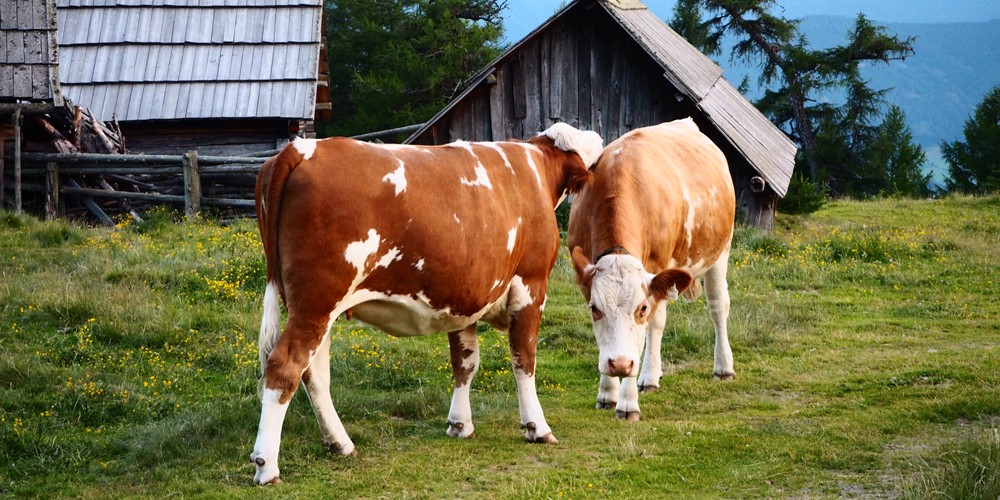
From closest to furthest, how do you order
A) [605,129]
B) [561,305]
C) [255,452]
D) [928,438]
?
[255,452]
[928,438]
[561,305]
[605,129]

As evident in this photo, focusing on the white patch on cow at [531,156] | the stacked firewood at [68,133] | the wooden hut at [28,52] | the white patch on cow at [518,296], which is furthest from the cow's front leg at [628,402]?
the stacked firewood at [68,133]

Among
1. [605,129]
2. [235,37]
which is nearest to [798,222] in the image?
[605,129]

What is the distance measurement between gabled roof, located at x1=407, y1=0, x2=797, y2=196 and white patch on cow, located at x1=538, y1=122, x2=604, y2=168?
7178 mm

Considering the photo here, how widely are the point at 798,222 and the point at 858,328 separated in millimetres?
8149

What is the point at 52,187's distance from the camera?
15.3 meters

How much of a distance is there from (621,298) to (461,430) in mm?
1257

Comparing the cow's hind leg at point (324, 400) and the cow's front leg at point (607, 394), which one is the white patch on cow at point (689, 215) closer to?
the cow's front leg at point (607, 394)

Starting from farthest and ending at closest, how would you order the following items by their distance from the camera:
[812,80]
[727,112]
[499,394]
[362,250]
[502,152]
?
[812,80] < [727,112] < [499,394] < [502,152] < [362,250]

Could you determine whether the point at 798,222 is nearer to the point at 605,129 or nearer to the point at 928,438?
the point at 605,129

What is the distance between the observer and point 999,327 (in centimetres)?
914

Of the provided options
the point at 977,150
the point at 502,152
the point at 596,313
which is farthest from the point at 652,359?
the point at 977,150

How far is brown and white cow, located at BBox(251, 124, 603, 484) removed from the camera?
5.11 m

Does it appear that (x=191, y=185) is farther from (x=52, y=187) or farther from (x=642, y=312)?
(x=642, y=312)

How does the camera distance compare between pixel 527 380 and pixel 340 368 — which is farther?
pixel 340 368
